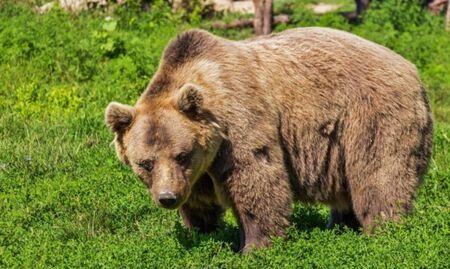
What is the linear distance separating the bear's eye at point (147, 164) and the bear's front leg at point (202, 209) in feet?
1.55

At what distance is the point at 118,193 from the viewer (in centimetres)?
839

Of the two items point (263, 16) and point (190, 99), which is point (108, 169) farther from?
point (263, 16)

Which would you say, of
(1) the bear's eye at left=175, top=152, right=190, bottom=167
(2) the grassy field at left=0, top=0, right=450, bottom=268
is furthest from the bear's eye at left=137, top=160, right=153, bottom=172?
(2) the grassy field at left=0, top=0, right=450, bottom=268

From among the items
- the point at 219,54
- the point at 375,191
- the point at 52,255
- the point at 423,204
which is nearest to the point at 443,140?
the point at 423,204

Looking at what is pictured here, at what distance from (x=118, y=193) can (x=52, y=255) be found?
150 centimetres

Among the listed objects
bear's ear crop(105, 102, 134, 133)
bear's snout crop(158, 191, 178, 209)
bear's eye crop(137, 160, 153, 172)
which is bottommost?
bear's snout crop(158, 191, 178, 209)

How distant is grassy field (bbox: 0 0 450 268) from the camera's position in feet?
22.4

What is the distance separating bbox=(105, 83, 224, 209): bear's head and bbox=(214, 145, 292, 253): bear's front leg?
21 cm

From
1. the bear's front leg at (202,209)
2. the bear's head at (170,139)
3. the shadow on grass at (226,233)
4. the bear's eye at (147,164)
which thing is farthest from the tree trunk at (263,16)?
the bear's eye at (147,164)

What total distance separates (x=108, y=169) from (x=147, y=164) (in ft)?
7.68

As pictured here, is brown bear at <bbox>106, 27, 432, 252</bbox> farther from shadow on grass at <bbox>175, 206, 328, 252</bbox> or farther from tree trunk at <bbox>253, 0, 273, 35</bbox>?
tree trunk at <bbox>253, 0, 273, 35</bbox>

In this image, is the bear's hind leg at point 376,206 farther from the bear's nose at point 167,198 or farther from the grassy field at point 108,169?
the bear's nose at point 167,198

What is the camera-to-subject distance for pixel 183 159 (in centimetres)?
665

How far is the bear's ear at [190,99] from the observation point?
6598 millimetres
